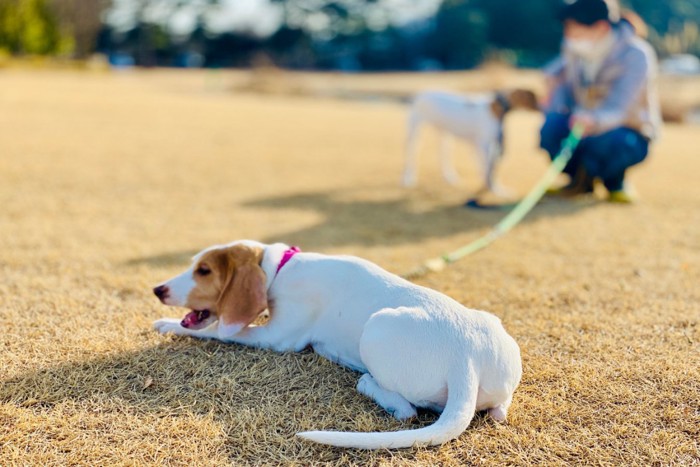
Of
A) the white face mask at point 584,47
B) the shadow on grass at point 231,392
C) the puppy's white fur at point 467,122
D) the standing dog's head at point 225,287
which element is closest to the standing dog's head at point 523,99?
the puppy's white fur at point 467,122

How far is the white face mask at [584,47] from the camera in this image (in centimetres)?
559

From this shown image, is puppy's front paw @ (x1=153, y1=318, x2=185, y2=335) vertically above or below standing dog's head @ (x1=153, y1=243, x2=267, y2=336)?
below

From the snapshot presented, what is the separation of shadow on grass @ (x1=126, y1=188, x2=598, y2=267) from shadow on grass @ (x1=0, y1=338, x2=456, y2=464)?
1.34 metres

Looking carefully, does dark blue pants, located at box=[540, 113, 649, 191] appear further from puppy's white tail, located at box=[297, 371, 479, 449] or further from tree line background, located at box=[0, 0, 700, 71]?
tree line background, located at box=[0, 0, 700, 71]

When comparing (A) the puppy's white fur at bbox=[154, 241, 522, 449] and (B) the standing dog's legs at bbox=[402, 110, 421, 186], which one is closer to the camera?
(A) the puppy's white fur at bbox=[154, 241, 522, 449]

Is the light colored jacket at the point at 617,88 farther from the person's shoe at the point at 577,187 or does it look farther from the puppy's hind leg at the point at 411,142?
the puppy's hind leg at the point at 411,142

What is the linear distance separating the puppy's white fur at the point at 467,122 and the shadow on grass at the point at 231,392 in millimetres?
3820

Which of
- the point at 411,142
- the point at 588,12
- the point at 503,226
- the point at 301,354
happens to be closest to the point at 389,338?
the point at 301,354

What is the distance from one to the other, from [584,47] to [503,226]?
2016 mm

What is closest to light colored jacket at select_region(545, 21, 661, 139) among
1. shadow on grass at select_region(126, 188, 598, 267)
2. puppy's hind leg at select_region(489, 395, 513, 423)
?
shadow on grass at select_region(126, 188, 598, 267)

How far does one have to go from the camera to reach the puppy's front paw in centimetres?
276

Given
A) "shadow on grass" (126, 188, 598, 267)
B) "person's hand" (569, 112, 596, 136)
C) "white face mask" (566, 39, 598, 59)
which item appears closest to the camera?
"shadow on grass" (126, 188, 598, 267)

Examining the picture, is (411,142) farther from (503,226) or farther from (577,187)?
(503,226)

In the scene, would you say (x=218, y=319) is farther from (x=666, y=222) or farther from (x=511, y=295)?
(x=666, y=222)
